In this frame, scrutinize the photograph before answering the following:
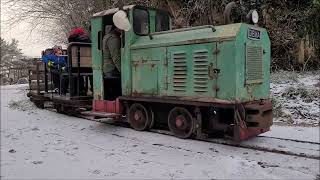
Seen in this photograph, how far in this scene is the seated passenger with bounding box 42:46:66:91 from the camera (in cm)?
1168

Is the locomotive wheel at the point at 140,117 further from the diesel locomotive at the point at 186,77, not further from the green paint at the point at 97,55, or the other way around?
the green paint at the point at 97,55

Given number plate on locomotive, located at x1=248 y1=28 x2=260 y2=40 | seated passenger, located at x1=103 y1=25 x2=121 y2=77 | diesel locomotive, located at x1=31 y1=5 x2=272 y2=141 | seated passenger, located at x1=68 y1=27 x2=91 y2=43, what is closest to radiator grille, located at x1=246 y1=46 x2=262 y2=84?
diesel locomotive, located at x1=31 y1=5 x2=272 y2=141

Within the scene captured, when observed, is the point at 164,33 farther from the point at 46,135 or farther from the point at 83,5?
the point at 83,5

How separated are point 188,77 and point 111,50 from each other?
2.22 metres

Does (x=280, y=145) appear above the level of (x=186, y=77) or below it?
below

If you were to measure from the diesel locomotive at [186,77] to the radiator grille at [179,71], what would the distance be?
2 centimetres

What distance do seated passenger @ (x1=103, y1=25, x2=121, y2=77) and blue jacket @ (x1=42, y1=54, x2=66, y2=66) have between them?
285 centimetres

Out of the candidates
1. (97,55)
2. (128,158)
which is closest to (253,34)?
(128,158)

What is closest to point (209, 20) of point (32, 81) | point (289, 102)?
point (289, 102)

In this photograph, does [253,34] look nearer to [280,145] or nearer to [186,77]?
[186,77]

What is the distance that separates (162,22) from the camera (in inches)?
366

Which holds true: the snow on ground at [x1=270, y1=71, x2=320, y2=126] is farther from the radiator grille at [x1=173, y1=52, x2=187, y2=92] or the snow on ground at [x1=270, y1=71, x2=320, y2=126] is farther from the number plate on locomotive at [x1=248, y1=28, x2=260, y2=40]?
the radiator grille at [x1=173, y1=52, x2=187, y2=92]

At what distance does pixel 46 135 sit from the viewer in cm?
807

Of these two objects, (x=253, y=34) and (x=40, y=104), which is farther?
(x=40, y=104)
